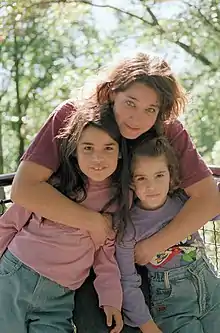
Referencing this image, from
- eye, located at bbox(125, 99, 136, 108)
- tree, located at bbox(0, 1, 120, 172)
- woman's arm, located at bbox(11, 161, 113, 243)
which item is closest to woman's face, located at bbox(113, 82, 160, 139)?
eye, located at bbox(125, 99, 136, 108)

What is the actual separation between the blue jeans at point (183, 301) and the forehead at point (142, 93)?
0.51 metres

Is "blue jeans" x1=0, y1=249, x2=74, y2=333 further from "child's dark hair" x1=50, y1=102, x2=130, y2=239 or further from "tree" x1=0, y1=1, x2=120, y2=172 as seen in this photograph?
"tree" x1=0, y1=1, x2=120, y2=172

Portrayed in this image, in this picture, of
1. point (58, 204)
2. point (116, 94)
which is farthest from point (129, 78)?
point (58, 204)

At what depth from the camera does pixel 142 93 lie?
172 centimetres

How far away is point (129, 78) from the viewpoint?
5.72 feet

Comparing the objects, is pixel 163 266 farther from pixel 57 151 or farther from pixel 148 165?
pixel 57 151

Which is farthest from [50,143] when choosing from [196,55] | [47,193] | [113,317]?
[196,55]

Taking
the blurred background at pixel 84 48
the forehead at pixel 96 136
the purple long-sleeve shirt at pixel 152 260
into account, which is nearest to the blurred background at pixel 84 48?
the blurred background at pixel 84 48

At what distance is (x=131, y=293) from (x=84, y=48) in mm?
5726

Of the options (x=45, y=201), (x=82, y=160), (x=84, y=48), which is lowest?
(x=84, y=48)

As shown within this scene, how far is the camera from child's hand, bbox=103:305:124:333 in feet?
6.06

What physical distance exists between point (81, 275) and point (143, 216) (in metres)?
0.24

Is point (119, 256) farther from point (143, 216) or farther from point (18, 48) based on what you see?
point (18, 48)

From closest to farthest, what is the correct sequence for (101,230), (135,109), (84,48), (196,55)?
1. (135,109)
2. (101,230)
3. (196,55)
4. (84,48)
